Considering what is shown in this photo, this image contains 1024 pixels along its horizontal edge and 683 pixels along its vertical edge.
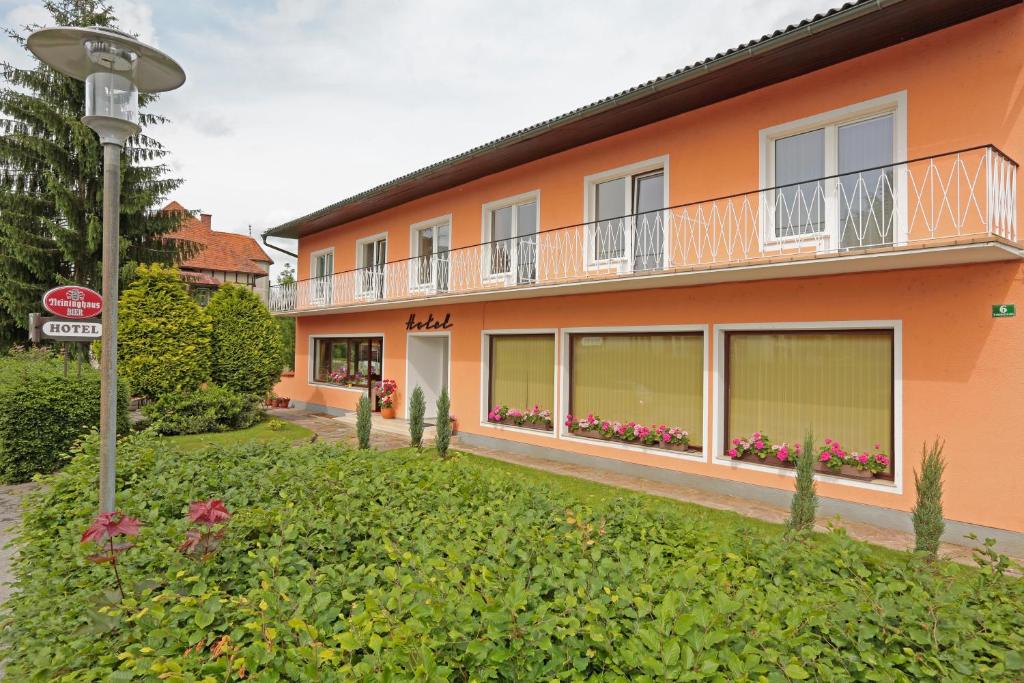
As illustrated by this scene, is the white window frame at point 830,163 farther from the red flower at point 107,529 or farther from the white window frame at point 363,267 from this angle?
the white window frame at point 363,267

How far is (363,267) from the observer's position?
16.9 m

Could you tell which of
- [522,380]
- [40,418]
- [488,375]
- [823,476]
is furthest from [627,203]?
[40,418]

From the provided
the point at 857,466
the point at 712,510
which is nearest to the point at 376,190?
the point at 712,510

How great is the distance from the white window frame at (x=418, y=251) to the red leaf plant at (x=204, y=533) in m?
10.9

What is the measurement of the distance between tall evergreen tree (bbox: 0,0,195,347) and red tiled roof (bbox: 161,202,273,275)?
16.3 m

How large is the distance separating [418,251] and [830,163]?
1040 cm

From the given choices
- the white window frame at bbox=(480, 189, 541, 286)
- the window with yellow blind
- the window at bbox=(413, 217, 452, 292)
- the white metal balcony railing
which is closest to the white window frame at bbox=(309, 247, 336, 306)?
the window at bbox=(413, 217, 452, 292)

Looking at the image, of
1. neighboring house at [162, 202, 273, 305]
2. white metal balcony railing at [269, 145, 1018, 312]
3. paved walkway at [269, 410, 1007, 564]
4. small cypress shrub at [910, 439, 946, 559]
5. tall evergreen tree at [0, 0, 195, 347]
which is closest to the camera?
small cypress shrub at [910, 439, 946, 559]

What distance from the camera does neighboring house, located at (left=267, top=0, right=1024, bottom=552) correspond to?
254 inches

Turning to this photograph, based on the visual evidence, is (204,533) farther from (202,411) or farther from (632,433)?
(202,411)

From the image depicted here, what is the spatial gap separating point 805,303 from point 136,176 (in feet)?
66.4

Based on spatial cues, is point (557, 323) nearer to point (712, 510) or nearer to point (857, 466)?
point (712, 510)

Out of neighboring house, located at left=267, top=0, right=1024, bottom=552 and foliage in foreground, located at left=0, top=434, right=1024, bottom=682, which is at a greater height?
neighboring house, located at left=267, top=0, right=1024, bottom=552

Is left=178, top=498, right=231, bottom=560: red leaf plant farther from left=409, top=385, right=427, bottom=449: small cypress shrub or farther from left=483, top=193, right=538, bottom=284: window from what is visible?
left=483, top=193, right=538, bottom=284: window
